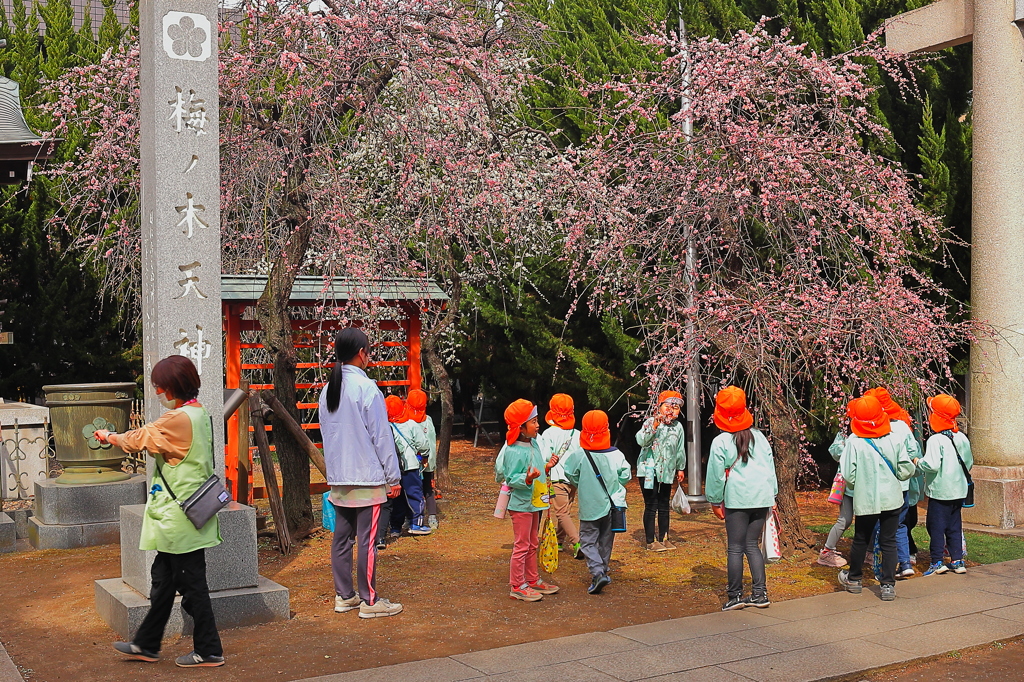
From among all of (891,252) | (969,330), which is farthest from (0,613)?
(969,330)

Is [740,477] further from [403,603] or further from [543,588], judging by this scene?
[403,603]

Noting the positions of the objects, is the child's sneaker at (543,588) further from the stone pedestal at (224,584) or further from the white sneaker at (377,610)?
the stone pedestal at (224,584)

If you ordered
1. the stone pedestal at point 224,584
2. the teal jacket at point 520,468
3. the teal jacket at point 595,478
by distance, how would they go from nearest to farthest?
the stone pedestal at point 224,584 < the teal jacket at point 520,468 < the teal jacket at point 595,478

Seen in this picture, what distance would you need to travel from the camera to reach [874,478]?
6.89 m

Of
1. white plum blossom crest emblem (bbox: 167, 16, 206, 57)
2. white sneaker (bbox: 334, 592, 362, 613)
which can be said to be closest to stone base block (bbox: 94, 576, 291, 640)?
white sneaker (bbox: 334, 592, 362, 613)

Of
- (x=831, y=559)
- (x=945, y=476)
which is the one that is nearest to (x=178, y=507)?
(x=831, y=559)

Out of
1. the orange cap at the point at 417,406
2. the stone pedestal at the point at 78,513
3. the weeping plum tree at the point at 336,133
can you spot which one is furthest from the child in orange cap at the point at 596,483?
the stone pedestal at the point at 78,513

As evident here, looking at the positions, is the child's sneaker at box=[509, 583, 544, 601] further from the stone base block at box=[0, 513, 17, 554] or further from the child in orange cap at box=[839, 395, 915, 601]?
the stone base block at box=[0, 513, 17, 554]

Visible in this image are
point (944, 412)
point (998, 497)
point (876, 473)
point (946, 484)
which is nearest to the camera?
point (876, 473)

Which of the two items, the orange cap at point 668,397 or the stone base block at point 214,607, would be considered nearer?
the stone base block at point 214,607

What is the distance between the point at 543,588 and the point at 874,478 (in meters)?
2.42

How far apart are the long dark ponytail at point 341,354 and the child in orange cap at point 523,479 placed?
110cm

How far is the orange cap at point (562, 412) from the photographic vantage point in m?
7.57

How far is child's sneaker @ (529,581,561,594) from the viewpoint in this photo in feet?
23.7
